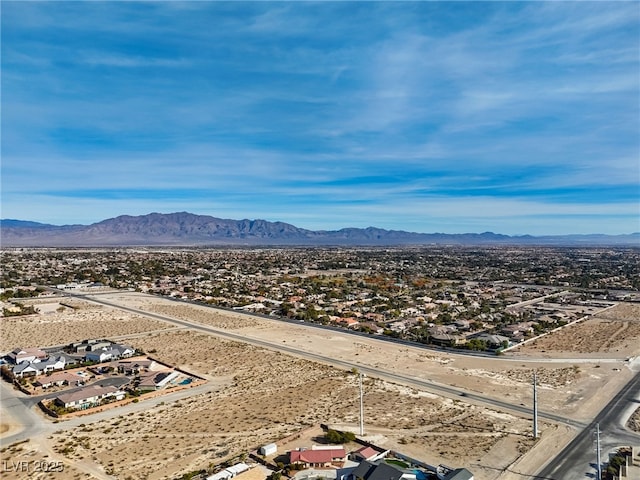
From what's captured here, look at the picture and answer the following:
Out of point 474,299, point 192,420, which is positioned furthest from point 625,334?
point 192,420

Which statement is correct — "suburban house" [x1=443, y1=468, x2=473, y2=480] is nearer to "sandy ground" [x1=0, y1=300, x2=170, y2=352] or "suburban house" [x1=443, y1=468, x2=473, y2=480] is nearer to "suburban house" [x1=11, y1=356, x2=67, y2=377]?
"suburban house" [x1=11, y1=356, x2=67, y2=377]

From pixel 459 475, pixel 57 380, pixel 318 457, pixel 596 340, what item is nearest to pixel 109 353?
pixel 57 380

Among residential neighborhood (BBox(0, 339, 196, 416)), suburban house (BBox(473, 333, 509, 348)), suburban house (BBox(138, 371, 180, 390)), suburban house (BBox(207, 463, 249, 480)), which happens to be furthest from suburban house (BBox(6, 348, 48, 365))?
suburban house (BBox(473, 333, 509, 348))

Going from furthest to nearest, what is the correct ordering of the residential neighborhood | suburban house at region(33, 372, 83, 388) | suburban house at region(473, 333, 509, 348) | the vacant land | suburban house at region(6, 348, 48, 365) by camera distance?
suburban house at region(473, 333, 509, 348), the vacant land, suburban house at region(6, 348, 48, 365), suburban house at region(33, 372, 83, 388), the residential neighborhood

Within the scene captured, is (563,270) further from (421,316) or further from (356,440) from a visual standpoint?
(356,440)

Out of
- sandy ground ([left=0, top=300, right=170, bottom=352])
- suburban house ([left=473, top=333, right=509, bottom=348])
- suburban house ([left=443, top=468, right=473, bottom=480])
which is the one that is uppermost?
suburban house ([left=443, top=468, right=473, bottom=480])

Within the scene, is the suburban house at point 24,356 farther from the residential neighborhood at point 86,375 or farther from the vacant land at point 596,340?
the vacant land at point 596,340

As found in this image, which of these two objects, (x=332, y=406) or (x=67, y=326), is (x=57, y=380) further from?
(x=67, y=326)
